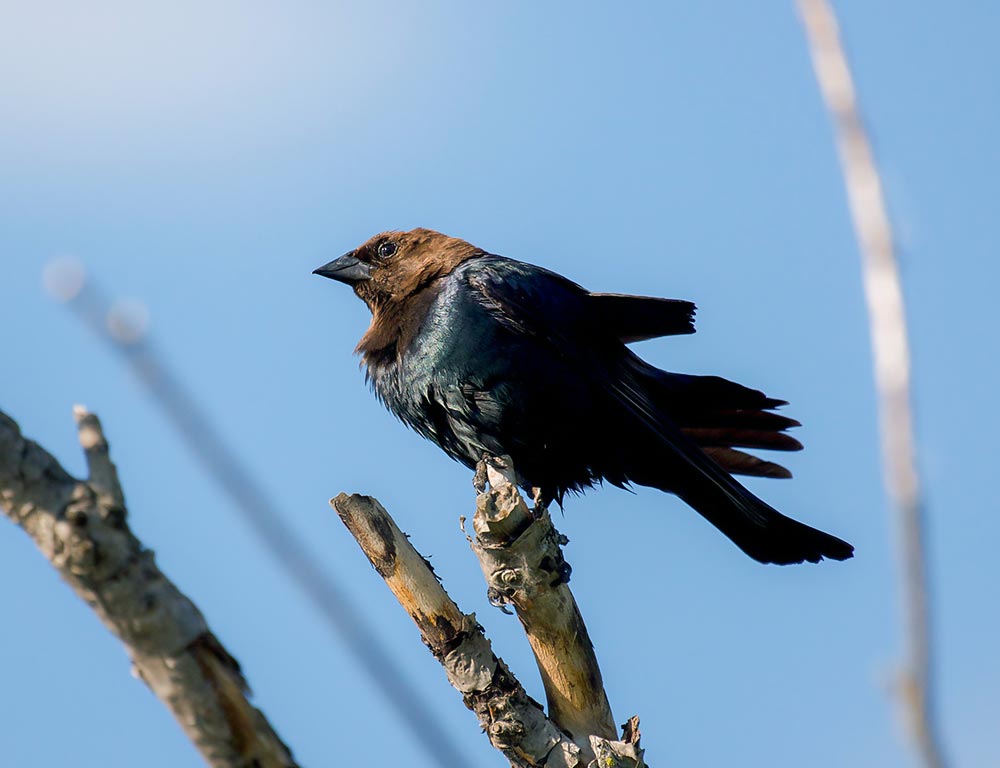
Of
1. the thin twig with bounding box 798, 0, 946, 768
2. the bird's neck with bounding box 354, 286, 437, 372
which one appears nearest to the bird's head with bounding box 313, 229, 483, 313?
the bird's neck with bounding box 354, 286, 437, 372

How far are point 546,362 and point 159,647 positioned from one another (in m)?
3.39

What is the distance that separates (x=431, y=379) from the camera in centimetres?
515

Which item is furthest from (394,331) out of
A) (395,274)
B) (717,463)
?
(717,463)

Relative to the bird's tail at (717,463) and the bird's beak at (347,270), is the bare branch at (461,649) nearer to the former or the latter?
the bird's tail at (717,463)

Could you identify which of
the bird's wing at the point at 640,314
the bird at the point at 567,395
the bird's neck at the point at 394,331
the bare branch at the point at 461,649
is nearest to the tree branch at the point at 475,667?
the bare branch at the point at 461,649

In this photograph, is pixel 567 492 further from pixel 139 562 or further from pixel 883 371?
pixel 883 371

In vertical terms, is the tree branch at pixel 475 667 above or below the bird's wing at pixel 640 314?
below

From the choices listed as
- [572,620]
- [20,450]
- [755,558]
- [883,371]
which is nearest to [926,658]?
[883,371]

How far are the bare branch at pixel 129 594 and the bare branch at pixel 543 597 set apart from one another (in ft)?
6.74

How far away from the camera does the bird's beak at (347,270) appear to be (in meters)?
6.30

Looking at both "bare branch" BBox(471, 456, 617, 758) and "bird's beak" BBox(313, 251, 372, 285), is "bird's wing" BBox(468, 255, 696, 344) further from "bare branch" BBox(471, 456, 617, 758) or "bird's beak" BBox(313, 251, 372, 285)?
"bare branch" BBox(471, 456, 617, 758)

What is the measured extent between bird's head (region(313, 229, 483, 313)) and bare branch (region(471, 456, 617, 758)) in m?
1.94

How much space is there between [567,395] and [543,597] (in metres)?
1.39

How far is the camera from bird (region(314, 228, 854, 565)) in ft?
16.9
